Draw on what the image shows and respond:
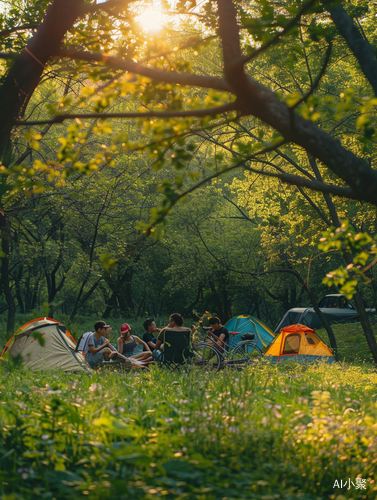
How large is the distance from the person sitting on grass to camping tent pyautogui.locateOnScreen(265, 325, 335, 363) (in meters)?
4.74

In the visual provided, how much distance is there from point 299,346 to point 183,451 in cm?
969

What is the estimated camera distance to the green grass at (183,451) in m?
2.44

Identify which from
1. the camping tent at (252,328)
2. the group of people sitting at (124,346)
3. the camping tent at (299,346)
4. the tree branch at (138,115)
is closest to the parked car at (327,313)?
the camping tent at (252,328)

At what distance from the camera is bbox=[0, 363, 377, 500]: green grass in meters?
2.44

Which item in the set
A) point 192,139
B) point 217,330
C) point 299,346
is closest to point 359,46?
point 217,330

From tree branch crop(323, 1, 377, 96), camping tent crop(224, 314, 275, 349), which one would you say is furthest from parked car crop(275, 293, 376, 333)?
tree branch crop(323, 1, 377, 96)

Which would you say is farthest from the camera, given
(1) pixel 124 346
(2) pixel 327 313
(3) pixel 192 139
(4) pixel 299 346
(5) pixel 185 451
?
(2) pixel 327 313

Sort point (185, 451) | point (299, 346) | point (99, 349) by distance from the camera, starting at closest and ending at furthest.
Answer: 1. point (185, 451)
2. point (99, 349)
3. point (299, 346)

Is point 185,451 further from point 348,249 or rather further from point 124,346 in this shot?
point 124,346

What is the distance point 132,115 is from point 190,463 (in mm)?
2199

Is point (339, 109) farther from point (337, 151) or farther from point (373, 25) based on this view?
point (373, 25)

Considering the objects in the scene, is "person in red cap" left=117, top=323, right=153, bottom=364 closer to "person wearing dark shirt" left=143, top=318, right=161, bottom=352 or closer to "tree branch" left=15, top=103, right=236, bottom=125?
"person wearing dark shirt" left=143, top=318, right=161, bottom=352

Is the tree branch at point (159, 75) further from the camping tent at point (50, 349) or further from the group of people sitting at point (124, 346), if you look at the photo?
the camping tent at point (50, 349)

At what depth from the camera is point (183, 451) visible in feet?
9.53
